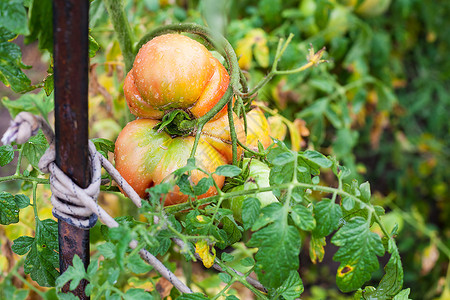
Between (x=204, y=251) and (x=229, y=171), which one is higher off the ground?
(x=229, y=171)

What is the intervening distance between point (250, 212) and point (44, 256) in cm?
29

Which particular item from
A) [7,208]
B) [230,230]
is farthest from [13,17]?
[230,230]

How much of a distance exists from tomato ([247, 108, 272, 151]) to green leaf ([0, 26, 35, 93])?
33 cm

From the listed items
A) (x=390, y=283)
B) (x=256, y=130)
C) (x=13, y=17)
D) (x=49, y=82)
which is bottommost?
(x=390, y=283)

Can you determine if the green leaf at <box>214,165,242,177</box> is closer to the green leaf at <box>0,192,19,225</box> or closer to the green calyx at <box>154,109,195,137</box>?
the green calyx at <box>154,109,195,137</box>

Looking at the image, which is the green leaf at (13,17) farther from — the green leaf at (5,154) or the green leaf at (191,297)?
the green leaf at (191,297)

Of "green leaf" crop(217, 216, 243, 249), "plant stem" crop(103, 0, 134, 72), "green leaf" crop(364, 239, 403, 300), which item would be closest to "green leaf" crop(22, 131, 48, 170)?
"plant stem" crop(103, 0, 134, 72)

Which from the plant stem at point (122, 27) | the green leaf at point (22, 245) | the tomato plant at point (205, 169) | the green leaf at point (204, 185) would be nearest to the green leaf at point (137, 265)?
the tomato plant at point (205, 169)

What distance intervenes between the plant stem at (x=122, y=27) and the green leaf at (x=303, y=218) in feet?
1.42

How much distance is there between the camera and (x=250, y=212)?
45cm

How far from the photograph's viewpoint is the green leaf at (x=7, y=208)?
52 cm

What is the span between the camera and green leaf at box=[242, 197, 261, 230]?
45 cm

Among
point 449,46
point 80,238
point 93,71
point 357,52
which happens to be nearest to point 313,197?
point 357,52

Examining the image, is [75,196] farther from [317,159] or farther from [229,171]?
[317,159]
